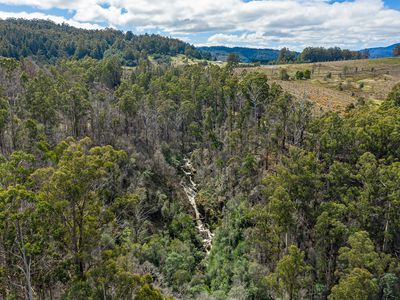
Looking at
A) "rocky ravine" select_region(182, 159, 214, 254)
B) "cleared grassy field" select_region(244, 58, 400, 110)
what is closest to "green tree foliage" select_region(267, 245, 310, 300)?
"rocky ravine" select_region(182, 159, 214, 254)

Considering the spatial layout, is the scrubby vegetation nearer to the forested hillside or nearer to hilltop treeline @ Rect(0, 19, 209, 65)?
the forested hillside

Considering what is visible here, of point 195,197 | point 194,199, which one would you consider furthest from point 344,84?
point 194,199

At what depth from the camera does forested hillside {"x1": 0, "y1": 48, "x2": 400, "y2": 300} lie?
1719cm

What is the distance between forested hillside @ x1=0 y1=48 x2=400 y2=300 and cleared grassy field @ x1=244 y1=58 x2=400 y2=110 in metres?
23.9

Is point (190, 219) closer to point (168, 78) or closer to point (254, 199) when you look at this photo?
point (254, 199)

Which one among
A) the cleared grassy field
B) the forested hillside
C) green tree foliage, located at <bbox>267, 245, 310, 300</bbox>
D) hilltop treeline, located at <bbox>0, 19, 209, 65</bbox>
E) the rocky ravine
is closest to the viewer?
the forested hillside

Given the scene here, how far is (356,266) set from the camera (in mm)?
26984

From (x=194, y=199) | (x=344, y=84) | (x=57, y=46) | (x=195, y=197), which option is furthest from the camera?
(x=57, y=46)

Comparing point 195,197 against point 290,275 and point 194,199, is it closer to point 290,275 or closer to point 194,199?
point 194,199

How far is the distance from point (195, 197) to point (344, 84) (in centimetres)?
7651

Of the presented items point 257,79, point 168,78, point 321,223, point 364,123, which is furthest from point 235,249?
point 168,78

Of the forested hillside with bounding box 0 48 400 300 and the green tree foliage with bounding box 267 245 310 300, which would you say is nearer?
the forested hillside with bounding box 0 48 400 300

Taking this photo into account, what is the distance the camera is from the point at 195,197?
5647cm

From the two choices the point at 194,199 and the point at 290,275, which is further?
the point at 194,199
